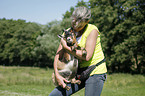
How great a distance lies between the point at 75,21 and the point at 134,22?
26852 millimetres

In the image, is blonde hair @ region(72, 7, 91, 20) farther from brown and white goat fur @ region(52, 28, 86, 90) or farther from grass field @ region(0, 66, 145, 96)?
grass field @ region(0, 66, 145, 96)

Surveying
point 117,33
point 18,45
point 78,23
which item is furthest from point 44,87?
point 18,45

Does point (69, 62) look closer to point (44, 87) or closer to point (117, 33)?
point (44, 87)

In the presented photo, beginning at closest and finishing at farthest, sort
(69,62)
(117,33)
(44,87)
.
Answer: (69,62) < (44,87) < (117,33)

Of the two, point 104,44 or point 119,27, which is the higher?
point 119,27

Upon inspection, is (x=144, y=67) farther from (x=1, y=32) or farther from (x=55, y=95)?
(x=1, y=32)

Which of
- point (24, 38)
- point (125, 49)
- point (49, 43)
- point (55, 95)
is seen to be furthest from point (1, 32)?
point (55, 95)

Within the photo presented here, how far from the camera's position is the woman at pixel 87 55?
7.52 ft

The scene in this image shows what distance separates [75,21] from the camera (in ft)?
7.54

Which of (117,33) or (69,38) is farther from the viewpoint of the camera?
(117,33)

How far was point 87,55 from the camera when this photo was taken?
2.25m

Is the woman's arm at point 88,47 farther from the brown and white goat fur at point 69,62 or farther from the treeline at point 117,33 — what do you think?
the treeline at point 117,33

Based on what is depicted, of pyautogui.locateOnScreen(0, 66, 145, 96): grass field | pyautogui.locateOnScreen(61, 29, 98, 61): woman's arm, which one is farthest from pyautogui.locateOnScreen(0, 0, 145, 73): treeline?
pyautogui.locateOnScreen(61, 29, 98, 61): woman's arm

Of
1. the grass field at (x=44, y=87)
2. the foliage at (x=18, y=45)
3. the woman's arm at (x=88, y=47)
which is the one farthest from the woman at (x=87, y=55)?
the foliage at (x=18, y=45)
